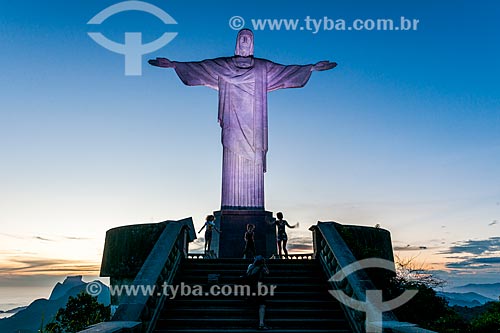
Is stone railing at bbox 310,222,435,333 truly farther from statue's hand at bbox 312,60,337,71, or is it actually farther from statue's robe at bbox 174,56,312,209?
statue's hand at bbox 312,60,337,71

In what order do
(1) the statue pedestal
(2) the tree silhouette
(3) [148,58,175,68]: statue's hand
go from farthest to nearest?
(3) [148,58,175,68]: statue's hand < (1) the statue pedestal < (2) the tree silhouette

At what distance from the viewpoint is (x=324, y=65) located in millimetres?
16062

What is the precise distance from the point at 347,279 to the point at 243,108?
8.42 metres

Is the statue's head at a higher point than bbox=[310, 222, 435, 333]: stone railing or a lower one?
higher

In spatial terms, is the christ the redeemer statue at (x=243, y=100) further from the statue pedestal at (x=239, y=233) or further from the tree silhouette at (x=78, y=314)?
the tree silhouette at (x=78, y=314)

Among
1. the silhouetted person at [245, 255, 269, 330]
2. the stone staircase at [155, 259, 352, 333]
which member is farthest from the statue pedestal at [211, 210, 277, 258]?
the silhouetted person at [245, 255, 269, 330]

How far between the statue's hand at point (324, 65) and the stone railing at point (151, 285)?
8047 mm

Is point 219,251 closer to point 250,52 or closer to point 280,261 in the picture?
point 280,261

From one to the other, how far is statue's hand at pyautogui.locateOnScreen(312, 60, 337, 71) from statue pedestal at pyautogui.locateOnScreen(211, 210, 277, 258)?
544 centimetres

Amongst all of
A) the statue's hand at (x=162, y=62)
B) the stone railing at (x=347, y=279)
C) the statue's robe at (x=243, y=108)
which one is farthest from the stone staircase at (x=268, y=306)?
A: the statue's hand at (x=162, y=62)

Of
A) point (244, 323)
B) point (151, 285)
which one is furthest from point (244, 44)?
point (244, 323)

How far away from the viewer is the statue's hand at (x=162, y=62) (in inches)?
616

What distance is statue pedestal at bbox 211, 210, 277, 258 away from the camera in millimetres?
14016

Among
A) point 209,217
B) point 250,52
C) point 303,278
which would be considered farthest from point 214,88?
point 303,278
